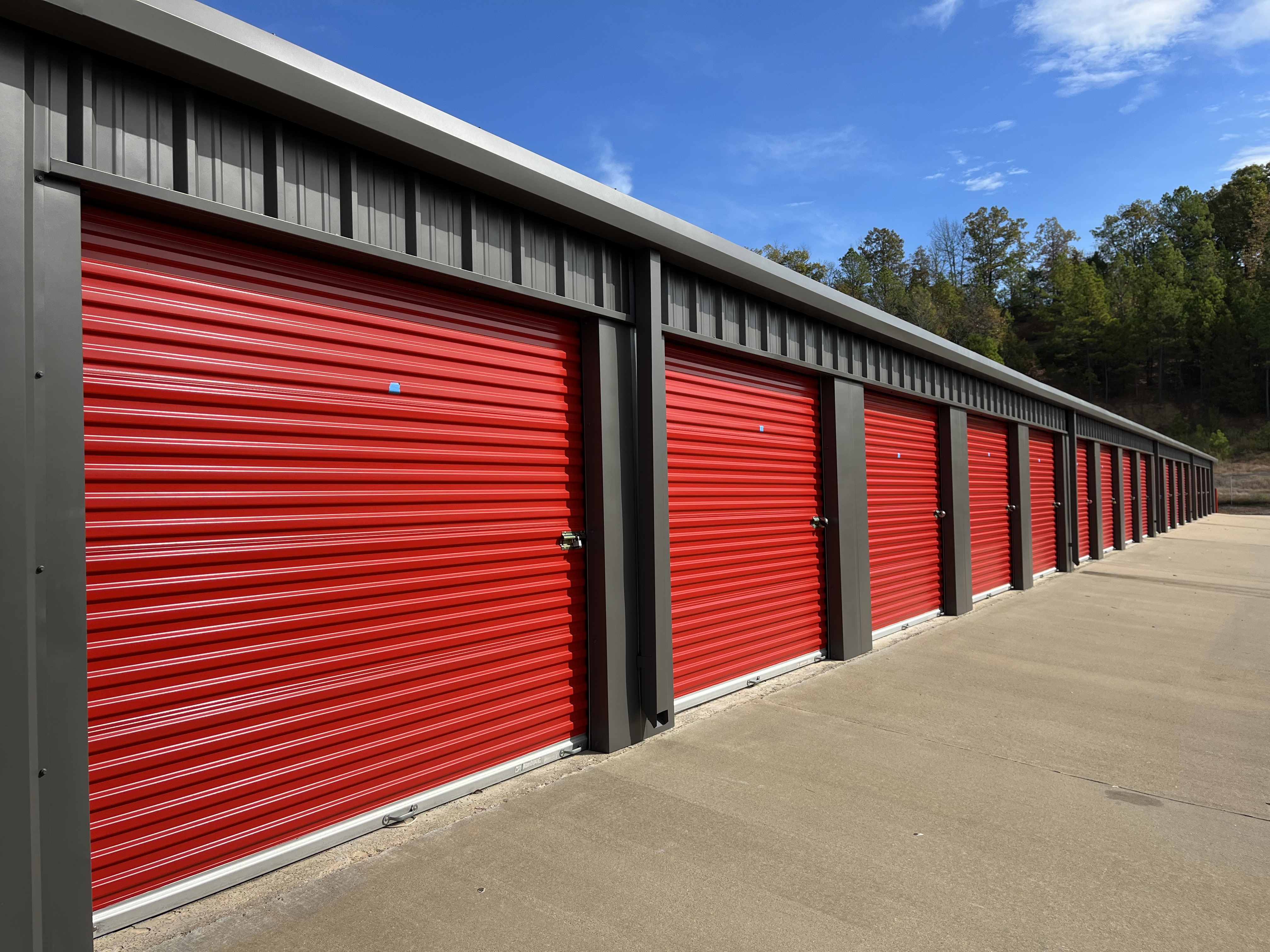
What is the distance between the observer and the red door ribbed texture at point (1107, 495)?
60.1ft

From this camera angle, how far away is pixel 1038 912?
9.28ft

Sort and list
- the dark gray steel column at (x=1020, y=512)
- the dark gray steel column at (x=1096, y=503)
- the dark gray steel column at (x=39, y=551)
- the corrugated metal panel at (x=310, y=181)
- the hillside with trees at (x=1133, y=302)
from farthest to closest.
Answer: the hillside with trees at (x=1133, y=302) < the dark gray steel column at (x=1096, y=503) < the dark gray steel column at (x=1020, y=512) < the corrugated metal panel at (x=310, y=181) < the dark gray steel column at (x=39, y=551)

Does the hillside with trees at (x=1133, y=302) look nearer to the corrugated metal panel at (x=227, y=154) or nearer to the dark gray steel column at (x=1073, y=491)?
the dark gray steel column at (x=1073, y=491)

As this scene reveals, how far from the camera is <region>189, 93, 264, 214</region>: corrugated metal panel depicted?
2984 mm

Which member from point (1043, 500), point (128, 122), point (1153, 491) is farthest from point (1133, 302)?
point (128, 122)

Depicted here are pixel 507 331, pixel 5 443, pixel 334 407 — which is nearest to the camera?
pixel 5 443

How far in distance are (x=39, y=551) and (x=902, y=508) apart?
825 cm

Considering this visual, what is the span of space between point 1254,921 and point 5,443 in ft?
15.8

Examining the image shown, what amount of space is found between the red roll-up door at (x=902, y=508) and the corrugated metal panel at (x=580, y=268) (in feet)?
14.1

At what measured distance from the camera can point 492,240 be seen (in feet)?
13.5

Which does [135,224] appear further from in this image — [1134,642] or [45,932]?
[1134,642]

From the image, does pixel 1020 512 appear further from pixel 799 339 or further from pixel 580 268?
pixel 580 268

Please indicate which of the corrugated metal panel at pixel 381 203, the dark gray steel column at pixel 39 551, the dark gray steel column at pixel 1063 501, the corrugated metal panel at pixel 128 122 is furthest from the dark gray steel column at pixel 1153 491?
the dark gray steel column at pixel 39 551

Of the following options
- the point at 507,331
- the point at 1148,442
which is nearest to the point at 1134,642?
the point at 507,331
